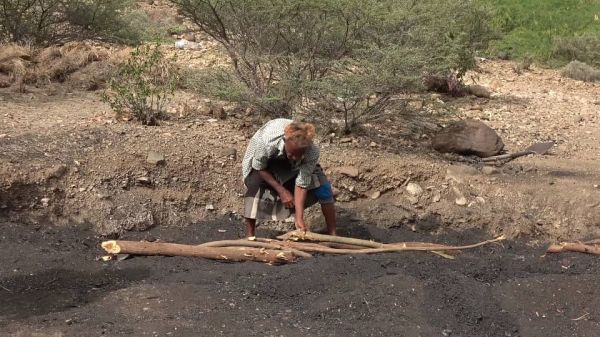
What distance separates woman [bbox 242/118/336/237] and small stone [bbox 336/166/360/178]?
96 centimetres

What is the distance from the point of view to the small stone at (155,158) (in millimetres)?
6066

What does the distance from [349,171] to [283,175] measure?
124 centimetres

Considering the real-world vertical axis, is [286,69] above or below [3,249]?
above

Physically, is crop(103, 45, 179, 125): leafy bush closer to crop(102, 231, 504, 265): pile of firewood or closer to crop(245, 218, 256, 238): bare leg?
crop(245, 218, 256, 238): bare leg

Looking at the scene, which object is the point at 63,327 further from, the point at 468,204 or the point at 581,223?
the point at 581,223

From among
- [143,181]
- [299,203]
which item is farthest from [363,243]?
[143,181]

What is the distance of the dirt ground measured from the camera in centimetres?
424

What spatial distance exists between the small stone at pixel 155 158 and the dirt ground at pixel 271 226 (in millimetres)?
35

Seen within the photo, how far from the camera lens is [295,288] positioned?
457 centimetres

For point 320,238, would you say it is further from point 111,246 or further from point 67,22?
point 67,22

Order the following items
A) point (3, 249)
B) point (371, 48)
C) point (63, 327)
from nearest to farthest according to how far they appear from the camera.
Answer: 1. point (63, 327)
2. point (3, 249)
3. point (371, 48)

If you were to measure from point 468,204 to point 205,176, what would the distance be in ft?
7.23

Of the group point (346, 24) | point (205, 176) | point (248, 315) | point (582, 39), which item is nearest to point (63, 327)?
point (248, 315)

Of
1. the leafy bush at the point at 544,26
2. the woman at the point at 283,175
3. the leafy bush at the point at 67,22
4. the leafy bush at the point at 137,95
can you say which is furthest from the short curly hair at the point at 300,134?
the leafy bush at the point at 544,26
